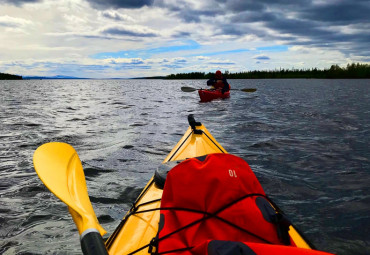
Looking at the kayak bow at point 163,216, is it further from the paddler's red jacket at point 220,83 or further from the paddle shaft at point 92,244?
the paddler's red jacket at point 220,83

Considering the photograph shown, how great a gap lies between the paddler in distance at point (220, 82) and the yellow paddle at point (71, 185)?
14.1 meters

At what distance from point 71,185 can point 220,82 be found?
15.0 metres

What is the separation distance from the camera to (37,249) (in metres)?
2.92

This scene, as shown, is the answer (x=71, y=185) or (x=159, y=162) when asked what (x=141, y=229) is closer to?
(x=71, y=185)

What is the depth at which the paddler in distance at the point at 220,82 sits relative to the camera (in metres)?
16.6

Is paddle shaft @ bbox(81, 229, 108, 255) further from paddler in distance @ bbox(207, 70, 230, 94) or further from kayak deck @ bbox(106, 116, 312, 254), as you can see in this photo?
paddler in distance @ bbox(207, 70, 230, 94)

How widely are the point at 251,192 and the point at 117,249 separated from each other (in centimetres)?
104

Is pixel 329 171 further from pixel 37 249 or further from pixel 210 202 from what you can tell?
pixel 37 249

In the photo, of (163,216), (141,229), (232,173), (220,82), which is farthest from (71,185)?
(220,82)

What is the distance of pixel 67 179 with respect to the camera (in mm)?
2846

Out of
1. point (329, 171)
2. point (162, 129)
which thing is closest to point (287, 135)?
point (329, 171)

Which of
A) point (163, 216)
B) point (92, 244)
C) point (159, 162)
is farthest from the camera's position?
point (159, 162)

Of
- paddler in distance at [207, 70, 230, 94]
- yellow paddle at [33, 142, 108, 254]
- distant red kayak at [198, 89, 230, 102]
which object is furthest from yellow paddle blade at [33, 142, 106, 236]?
paddler in distance at [207, 70, 230, 94]

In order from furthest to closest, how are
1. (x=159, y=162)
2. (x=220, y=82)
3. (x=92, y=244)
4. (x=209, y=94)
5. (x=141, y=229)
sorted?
(x=220, y=82)
(x=209, y=94)
(x=159, y=162)
(x=141, y=229)
(x=92, y=244)
